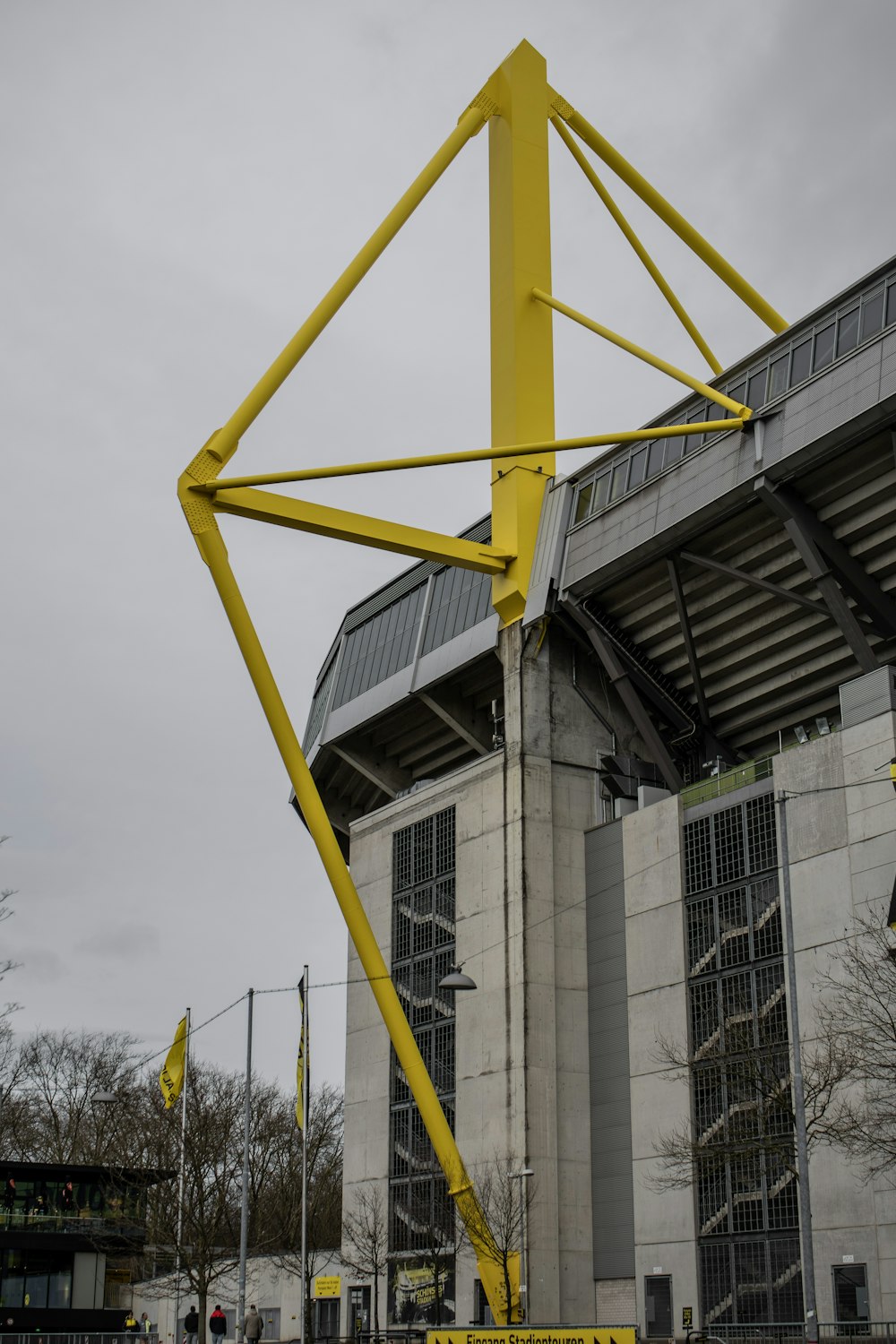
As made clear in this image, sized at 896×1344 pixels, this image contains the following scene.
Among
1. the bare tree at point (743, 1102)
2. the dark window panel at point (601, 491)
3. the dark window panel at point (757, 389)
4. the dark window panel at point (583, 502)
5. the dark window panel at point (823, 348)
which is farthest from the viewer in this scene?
the dark window panel at point (583, 502)

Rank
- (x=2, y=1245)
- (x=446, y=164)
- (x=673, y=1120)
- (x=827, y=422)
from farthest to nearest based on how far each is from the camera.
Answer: (x=2, y=1245), (x=446, y=164), (x=673, y=1120), (x=827, y=422)

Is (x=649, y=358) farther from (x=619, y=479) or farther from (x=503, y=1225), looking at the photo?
(x=503, y=1225)

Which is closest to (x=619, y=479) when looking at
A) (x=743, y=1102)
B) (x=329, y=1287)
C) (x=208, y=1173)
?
(x=743, y=1102)

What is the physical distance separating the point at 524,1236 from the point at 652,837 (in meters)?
11.8

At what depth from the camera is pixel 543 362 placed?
52438 millimetres

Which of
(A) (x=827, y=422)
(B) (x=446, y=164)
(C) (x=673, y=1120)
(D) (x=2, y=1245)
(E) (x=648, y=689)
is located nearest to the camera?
(A) (x=827, y=422)

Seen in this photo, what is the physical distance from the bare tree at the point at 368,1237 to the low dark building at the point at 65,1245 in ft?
30.6

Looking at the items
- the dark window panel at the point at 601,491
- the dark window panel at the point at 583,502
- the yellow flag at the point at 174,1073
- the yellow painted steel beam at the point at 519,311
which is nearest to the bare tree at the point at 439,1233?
the yellow flag at the point at 174,1073

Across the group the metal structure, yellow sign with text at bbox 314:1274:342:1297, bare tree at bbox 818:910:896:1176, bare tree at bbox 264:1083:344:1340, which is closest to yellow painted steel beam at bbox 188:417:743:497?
the metal structure

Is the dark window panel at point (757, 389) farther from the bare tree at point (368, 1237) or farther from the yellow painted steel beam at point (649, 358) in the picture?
the bare tree at point (368, 1237)

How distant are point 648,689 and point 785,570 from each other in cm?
742

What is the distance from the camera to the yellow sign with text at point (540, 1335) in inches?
989

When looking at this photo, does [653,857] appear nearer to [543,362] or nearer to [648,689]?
[648,689]

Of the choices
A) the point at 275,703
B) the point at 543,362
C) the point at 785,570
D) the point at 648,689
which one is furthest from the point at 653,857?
the point at 543,362
